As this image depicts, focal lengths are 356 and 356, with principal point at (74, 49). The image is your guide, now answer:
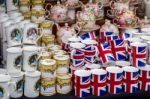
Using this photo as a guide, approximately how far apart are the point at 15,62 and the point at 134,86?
64 cm

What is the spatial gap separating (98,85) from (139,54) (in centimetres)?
30

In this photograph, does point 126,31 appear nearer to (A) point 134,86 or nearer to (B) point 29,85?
(A) point 134,86

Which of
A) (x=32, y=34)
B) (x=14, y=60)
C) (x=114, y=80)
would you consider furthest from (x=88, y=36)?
(x=14, y=60)

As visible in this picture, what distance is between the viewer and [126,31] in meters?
2.44

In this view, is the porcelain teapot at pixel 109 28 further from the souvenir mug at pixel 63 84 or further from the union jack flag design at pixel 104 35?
the souvenir mug at pixel 63 84

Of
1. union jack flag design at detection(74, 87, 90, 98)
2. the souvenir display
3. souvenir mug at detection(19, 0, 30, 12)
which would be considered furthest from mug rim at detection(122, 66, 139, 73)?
souvenir mug at detection(19, 0, 30, 12)

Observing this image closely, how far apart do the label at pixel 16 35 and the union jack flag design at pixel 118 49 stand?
54 centimetres

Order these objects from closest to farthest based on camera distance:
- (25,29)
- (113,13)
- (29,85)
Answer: (29,85) < (25,29) < (113,13)

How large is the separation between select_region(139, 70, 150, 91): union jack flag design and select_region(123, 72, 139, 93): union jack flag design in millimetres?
44

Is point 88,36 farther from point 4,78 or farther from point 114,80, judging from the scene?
point 4,78

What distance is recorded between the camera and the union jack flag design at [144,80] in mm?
1923

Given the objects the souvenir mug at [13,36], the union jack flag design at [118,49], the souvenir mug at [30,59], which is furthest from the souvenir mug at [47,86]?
the union jack flag design at [118,49]

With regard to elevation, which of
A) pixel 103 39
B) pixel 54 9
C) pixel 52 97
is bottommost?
pixel 52 97

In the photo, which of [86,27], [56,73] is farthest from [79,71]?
[86,27]
